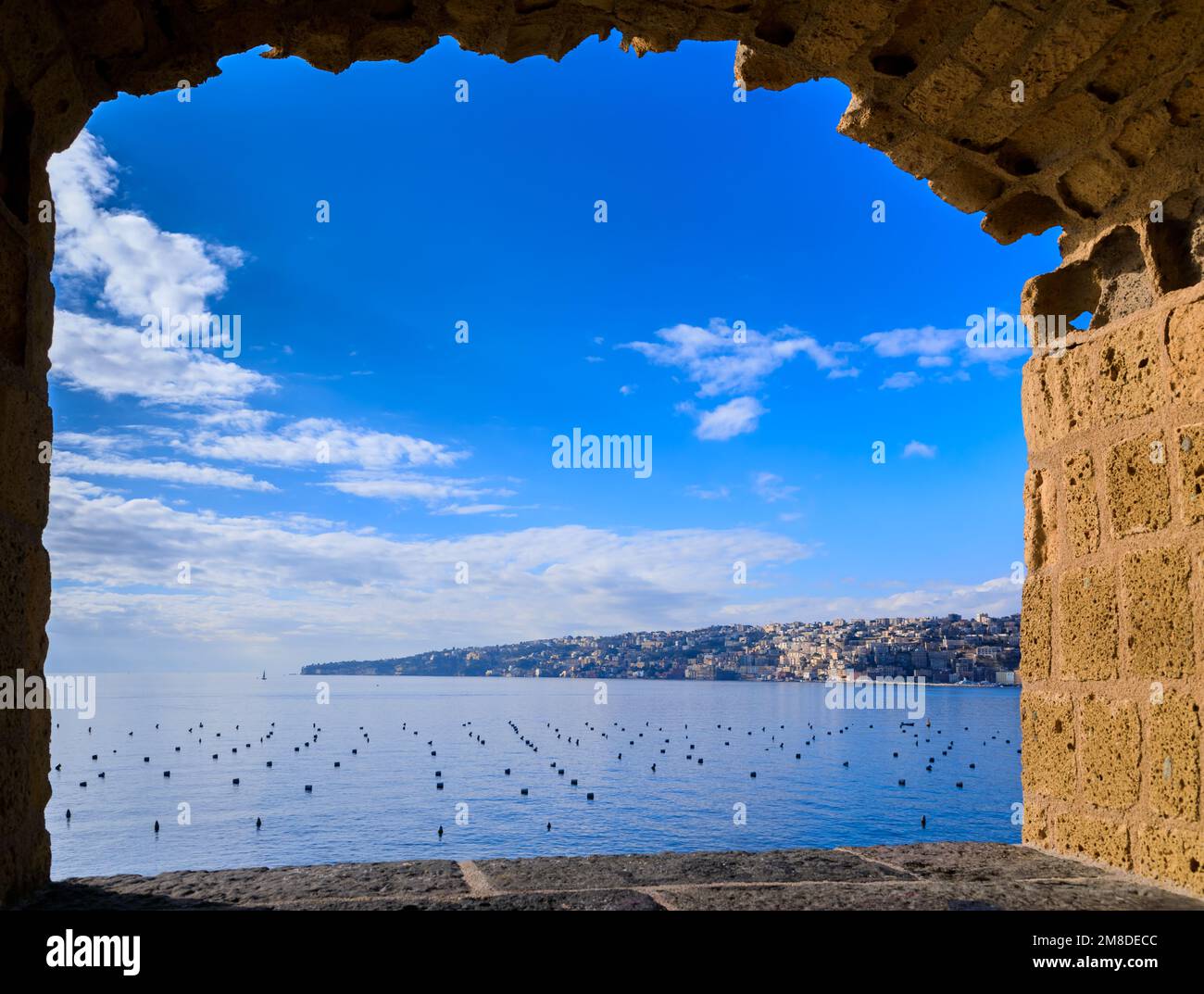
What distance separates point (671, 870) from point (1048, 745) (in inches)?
61.7

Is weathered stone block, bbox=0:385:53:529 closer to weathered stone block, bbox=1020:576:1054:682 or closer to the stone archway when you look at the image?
the stone archway

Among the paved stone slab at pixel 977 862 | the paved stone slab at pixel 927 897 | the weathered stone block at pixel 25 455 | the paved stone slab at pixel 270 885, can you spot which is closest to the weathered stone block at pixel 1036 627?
the paved stone slab at pixel 977 862

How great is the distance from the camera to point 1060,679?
3.29 meters

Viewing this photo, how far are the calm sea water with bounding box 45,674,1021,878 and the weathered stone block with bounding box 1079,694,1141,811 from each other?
1568cm

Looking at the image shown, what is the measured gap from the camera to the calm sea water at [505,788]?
4528 centimetres

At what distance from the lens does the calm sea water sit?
4528cm

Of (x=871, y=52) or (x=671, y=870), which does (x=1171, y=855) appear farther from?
(x=871, y=52)

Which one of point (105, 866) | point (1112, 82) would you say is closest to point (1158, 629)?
point (1112, 82)

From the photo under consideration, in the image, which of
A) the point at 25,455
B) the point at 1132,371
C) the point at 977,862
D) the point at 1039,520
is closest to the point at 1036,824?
the point at 977,862

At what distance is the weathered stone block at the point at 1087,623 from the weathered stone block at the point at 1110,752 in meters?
0.11

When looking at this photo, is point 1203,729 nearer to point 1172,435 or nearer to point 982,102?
point 1172,435

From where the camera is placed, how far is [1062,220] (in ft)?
11.4
